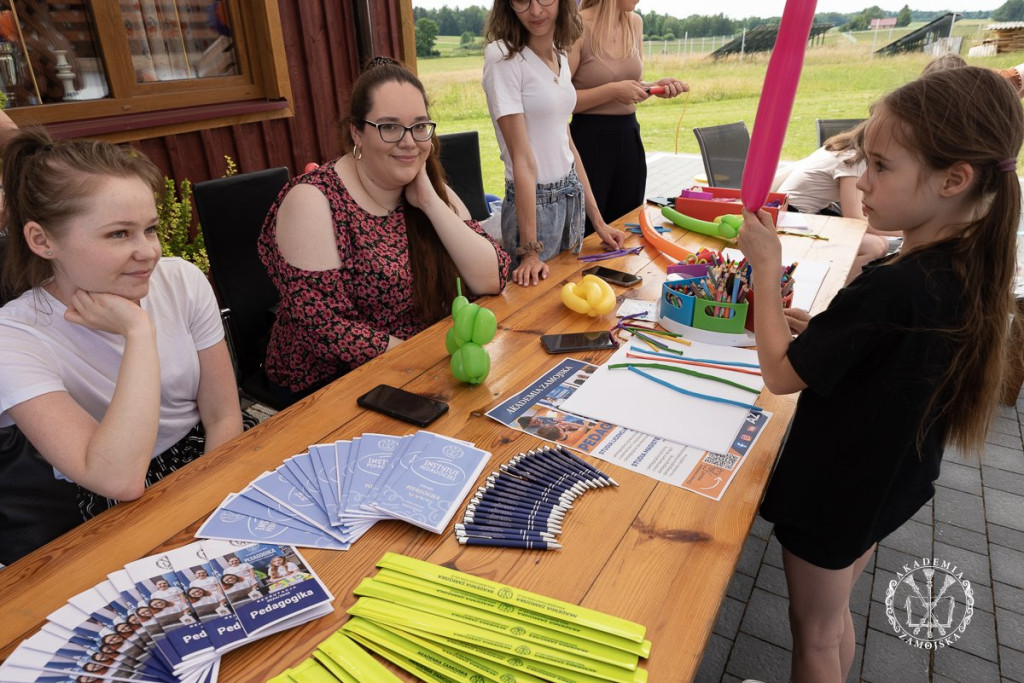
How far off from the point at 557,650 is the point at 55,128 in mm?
3204

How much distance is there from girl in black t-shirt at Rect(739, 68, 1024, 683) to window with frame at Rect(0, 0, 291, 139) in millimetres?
3166

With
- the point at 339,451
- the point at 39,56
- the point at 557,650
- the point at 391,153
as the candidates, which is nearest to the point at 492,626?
the point at 557,650

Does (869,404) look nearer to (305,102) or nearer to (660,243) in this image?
(660,243)

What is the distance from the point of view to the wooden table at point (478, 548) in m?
0.81

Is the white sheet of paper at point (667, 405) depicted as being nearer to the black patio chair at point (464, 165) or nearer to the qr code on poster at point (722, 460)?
the qr code on poster at point (722, 460)

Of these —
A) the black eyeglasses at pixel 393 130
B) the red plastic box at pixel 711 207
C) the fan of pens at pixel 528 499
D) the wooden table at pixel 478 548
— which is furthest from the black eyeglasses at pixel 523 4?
the fan of pens at pixel 528 499

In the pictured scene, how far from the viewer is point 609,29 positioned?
2.74m

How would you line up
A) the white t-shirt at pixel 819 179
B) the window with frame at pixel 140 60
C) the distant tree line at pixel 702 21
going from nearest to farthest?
the window with frame at pixel 140 60
the white t-shirt at pixel 819 179
the distant tree line at pixel 702 21

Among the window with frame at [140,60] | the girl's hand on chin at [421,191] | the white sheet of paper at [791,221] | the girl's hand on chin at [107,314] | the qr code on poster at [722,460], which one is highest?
the window with frame at [140,60]

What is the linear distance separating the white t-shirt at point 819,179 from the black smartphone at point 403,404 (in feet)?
10.0

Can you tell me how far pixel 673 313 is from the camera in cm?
168

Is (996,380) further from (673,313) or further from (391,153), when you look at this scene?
(391,153)

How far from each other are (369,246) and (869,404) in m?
1.30

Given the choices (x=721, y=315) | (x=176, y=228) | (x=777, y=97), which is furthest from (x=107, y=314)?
(x=176, y=228)
